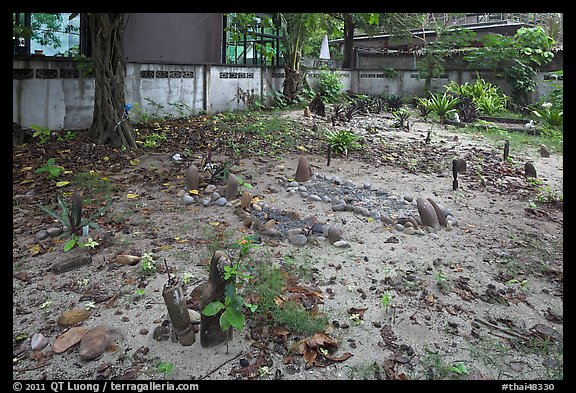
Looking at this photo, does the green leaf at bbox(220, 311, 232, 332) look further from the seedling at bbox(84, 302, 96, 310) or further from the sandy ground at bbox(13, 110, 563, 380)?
the seedling at bbox(84, 302, 96, 310)

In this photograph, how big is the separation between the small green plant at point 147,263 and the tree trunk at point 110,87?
388cm

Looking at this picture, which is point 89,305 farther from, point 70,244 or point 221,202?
point 221,202

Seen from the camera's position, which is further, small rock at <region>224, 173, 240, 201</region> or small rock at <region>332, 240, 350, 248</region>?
small rock at <region>224, 173, 240, 201</region>

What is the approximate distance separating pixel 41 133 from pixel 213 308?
6.37m

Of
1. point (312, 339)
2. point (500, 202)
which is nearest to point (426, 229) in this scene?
point (500, 202)

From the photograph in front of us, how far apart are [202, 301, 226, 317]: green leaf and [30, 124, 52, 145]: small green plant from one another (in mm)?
5768

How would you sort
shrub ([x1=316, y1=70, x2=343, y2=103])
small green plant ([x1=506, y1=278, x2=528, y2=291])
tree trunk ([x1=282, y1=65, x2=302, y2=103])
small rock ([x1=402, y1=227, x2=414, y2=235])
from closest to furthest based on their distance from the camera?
small green plant ([x1=506, y1=278, x2=528, y2=291]) → small rock ([x1=402, y1=227, x2=414, y2=235]) → tree trunk ([x1=282, y1=65, x2=302, y2=103]) → shrub ([x1=316, y1=70, x2=343, y2=103])

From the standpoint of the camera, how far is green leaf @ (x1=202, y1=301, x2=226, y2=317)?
2.55 metres

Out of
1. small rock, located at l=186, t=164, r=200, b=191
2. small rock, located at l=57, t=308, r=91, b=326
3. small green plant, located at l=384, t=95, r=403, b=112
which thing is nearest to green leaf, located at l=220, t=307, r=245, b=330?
small rock, located at l=57, t=308, r=91, b=326

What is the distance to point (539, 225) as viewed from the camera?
502 cm

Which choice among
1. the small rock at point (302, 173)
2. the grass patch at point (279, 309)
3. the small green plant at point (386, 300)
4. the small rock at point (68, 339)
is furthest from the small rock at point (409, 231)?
the small rock at point (68, 339)

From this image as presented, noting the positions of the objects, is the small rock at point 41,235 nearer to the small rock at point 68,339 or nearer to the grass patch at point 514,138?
the small rock at point 68,339

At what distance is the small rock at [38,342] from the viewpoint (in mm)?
2691

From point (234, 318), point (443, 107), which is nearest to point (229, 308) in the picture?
point (234, 318)
